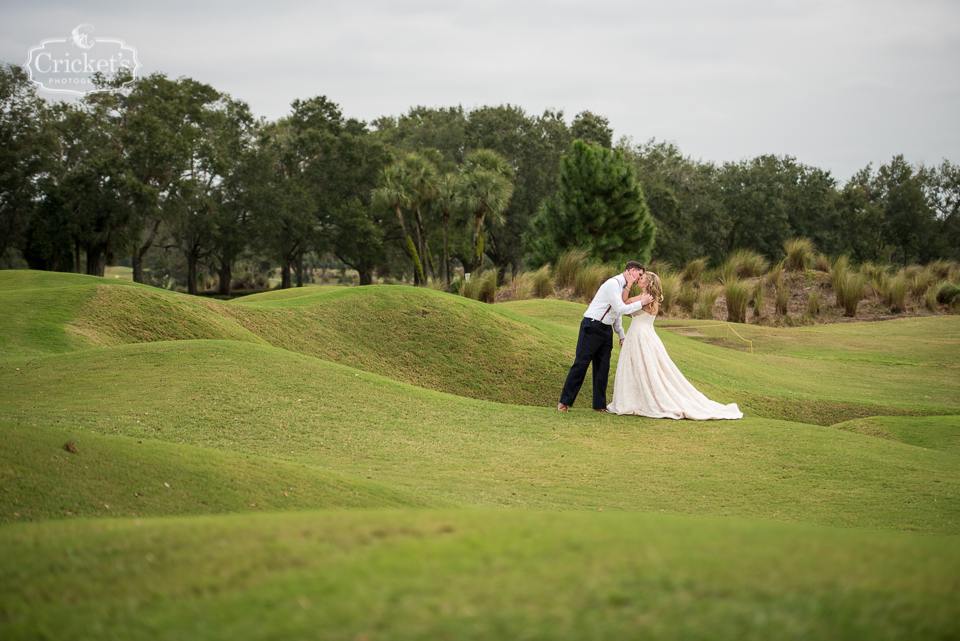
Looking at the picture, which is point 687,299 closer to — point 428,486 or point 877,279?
point 877,279

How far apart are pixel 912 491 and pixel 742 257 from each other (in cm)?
2561

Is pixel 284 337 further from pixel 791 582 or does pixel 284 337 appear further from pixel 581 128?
pixel 581 128

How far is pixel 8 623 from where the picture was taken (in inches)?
78.7

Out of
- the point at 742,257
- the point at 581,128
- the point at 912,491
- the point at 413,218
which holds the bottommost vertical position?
the point at 912,491

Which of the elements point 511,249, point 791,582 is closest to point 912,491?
point 791,582

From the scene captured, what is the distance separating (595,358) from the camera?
36.5ft

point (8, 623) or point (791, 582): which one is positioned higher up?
point (791, 582)

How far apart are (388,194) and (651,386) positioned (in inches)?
1391

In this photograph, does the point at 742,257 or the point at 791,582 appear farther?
the point at 742,257

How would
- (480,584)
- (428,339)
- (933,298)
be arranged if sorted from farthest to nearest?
1. (933,298)
2. (428,339)
3. (480,584)

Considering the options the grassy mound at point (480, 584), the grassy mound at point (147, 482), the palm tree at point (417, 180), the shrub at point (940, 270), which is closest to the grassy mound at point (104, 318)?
the grassy mound at point (147, 482)

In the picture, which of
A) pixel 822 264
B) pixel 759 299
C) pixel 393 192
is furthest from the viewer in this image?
pixel 393 192

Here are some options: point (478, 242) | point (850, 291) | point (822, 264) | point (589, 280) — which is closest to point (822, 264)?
point (822, 264)

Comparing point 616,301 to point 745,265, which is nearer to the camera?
point 616,301
